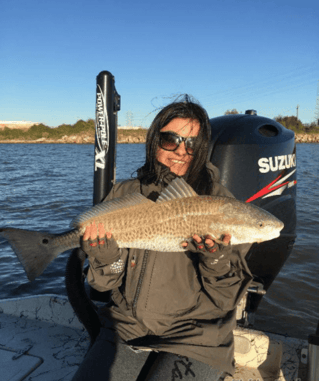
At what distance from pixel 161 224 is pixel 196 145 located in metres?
0.93

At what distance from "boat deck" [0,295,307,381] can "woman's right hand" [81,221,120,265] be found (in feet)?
2.80

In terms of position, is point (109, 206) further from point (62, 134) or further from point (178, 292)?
point (62, 134)

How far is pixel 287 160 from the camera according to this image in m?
4.89

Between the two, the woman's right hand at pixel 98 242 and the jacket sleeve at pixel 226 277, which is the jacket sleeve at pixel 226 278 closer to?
the jacket sleeve at pixel 226 277

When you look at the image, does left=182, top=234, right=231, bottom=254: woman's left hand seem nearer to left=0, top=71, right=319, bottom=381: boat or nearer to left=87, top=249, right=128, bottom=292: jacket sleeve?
left=87, top=249, right=128, bottom=292: jacket sleeve

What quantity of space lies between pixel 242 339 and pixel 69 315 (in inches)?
90.3

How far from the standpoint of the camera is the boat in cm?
347

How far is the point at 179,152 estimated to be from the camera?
317 cm

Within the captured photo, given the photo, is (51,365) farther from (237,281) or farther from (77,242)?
(237,281)

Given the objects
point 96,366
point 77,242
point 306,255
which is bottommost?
point 306,255

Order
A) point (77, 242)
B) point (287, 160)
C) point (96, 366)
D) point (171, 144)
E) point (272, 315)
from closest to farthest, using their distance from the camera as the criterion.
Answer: point (96, 366) < point (77, 242) < point (171, 144) < point (287, 160) < point (272, 315)

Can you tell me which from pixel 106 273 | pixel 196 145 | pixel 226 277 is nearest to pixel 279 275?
pixel 226 277

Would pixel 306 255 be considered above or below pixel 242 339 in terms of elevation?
below

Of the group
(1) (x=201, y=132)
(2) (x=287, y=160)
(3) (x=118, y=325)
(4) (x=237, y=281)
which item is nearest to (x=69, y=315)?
(3) (x=118, y=325)
